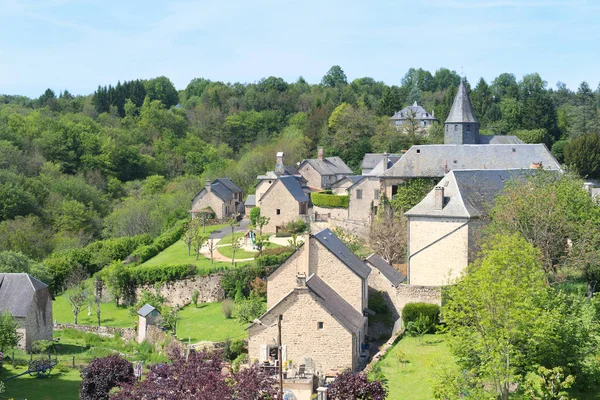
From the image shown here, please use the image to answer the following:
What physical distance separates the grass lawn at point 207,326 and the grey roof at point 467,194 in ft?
32.6

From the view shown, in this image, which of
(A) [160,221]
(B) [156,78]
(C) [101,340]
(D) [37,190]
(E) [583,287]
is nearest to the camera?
(E) [583,287]

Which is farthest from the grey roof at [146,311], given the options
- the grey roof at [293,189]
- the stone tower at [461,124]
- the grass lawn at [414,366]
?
the stone tower at [461,124]

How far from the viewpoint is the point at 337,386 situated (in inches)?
877

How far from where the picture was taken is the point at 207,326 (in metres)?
37.3

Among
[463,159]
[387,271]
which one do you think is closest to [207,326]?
[387,271]

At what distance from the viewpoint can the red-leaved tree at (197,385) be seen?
1972 centimetres

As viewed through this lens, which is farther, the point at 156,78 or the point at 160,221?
the point at 156,78

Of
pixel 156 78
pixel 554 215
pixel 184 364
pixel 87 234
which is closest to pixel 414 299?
pixel 554 215

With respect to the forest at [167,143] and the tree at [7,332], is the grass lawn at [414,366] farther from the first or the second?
the forest at [167,143]

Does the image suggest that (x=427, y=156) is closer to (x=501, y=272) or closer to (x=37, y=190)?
(x=501, y=272)

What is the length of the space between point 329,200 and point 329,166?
1363 centimetres

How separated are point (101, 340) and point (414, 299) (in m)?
16.0

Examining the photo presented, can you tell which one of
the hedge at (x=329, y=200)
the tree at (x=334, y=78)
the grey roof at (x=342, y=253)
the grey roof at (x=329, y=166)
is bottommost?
the grey roof at (x=342, y=253)

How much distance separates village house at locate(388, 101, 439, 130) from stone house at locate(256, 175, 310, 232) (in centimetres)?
2740
